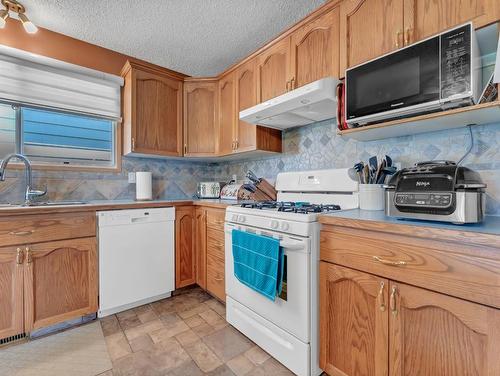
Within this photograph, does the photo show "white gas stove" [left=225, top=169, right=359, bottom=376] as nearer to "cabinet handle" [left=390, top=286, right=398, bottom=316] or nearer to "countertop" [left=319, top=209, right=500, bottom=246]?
"countertop" [left=319, top=209, right=500, bottom=246]

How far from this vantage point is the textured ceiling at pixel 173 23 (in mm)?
1772

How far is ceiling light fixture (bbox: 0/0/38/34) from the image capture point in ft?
5.37

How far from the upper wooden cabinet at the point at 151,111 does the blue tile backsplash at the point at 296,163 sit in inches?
12.8

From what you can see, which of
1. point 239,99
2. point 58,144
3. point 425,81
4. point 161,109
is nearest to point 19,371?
point 58,144

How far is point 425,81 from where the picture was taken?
3.66 feet

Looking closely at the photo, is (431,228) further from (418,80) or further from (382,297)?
(418,80)

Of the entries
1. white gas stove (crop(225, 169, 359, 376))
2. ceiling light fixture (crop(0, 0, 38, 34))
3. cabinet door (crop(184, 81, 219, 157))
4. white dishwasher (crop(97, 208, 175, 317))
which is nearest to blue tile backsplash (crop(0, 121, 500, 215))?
white gas stove (crop(225, 169, 359, 376))

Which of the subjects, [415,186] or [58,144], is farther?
[58,144]

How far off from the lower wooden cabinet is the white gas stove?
0.08 meters

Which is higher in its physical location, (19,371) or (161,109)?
(161,109)

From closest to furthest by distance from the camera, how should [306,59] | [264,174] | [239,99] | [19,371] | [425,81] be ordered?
[425,81], [19,371], [306,59], [239,99], [264,174]

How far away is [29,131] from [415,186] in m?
2.91

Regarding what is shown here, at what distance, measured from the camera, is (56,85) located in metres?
2.14

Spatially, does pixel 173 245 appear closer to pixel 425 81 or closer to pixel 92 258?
pixel 92 258
